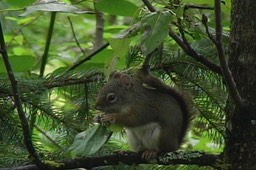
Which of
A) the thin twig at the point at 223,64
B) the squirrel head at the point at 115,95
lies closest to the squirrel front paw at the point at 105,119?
the squirrel head at the point at 115,95

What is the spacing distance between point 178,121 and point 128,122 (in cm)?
14

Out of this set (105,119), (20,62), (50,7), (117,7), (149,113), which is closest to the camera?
(50,7)

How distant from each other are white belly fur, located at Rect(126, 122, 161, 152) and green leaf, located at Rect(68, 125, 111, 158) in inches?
19.5

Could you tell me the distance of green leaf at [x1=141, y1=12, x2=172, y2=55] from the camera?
40.3 inches

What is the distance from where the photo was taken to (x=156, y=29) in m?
1.02

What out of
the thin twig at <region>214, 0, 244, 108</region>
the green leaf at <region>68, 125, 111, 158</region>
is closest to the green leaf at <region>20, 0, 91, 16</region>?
the green leaf at <region>68, 125, 111, 158</region>

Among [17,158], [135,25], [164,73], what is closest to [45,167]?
[17,158]

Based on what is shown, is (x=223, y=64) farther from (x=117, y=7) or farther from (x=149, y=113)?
(x=149, y=113)

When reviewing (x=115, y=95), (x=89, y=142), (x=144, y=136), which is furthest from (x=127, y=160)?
(x=115, y=95)

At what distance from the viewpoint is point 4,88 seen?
156cm

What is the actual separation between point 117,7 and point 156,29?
23.9 inches

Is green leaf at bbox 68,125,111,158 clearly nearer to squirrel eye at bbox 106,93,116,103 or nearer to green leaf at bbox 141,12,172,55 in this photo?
green leaf at bbox 141,12,172,55

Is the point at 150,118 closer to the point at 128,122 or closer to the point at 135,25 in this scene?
the point at 128,122

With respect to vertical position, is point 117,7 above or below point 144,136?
above
